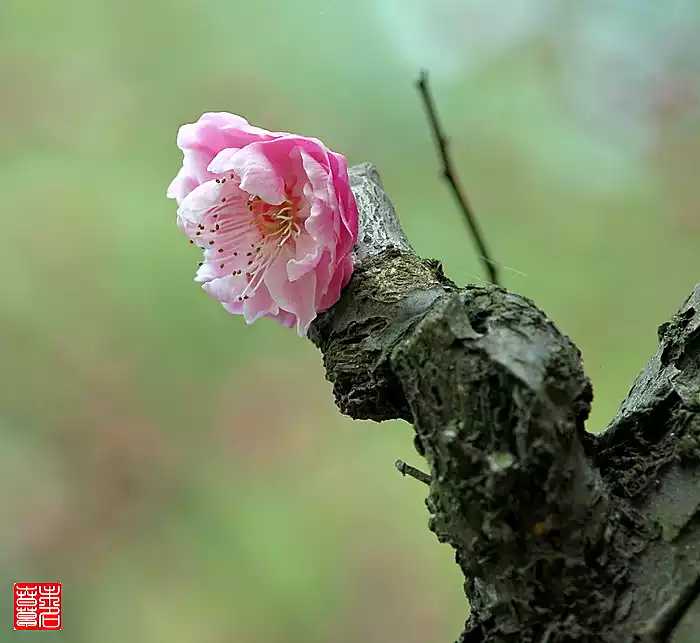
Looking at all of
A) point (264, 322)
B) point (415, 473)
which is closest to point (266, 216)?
point (415, 473)

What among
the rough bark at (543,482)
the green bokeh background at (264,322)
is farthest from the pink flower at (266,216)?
the green bokeh background at (264,322)

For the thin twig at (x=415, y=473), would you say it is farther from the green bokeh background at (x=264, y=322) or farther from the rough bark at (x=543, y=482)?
the green bokeh background at (x=264, y=322)

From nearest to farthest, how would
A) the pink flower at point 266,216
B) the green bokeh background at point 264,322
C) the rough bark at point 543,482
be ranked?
the rough bark at point 543,482, the pink flower at point 266,216, the green bokeh background at point 264,322

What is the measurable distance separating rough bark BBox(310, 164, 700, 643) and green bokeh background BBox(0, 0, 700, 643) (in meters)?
0.63

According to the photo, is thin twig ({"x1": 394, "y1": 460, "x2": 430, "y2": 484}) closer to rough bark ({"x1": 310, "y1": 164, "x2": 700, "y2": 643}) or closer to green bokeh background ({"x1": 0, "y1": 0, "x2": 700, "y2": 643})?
rough bark ({"x1": 310, "y1": 164, "x2": 700, "y2": 643})

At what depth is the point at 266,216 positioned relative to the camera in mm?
600

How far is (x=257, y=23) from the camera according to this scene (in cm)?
133

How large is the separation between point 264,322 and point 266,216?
0.67m

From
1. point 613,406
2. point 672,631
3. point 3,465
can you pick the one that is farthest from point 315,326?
point 3,465

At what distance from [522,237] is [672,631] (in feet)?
2.90

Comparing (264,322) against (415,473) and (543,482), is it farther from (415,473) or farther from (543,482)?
(543,482)

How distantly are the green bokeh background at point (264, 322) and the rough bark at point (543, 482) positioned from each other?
635 mm

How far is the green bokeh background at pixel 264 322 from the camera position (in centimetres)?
115

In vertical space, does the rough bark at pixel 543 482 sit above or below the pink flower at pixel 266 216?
below
